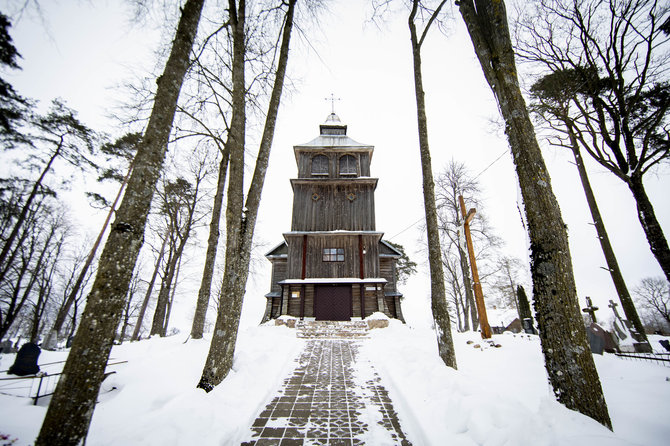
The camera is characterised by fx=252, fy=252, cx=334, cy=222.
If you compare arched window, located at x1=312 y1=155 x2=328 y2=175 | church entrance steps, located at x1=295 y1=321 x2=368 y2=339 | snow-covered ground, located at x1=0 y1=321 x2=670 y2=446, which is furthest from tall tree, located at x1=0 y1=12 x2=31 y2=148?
arched window, located at x1=312 y1=155 x2=328 y2=175

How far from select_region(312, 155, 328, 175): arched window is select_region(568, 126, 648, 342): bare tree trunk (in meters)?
14.5

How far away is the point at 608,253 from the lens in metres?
9.84

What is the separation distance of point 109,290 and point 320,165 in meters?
18.5

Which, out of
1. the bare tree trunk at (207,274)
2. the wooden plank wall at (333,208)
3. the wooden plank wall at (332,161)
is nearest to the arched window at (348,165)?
the wooden plank wall at (332,161)

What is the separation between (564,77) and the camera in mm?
9359

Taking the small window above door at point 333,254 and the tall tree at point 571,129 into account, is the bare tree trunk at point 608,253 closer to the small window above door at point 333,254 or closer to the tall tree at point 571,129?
the tall tree at point 571,129

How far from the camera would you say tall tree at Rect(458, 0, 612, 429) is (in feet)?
9.09

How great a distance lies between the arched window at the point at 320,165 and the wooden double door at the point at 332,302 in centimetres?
900

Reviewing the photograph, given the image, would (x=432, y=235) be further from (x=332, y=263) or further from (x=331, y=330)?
(x=332, y=263)

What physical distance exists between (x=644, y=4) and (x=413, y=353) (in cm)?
1271

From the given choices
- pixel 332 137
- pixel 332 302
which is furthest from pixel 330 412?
pixel 332 137

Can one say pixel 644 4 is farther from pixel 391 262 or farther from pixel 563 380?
pixel 391 262

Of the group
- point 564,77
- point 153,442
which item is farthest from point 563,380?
point 564,77

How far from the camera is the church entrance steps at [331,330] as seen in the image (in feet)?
38.3
